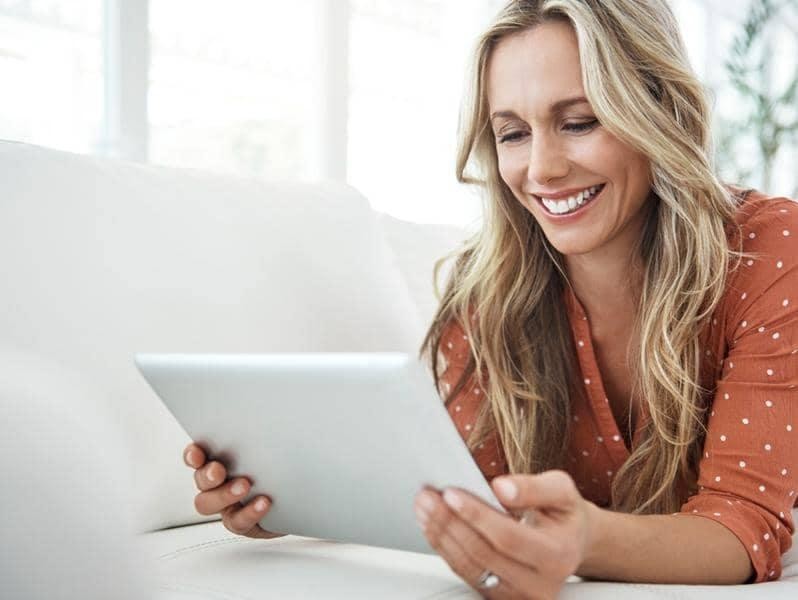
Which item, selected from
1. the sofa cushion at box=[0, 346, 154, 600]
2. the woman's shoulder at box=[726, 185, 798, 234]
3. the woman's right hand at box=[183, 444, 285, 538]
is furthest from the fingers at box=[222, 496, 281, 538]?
the woman's shoulder at box=[726, 185, 798, 234]

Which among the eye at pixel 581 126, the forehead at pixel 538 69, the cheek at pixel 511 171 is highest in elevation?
the forehead at pixel 538 69

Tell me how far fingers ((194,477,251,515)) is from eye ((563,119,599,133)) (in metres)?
Result: 0.64

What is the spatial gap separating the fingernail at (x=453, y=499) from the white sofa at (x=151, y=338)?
0.15m

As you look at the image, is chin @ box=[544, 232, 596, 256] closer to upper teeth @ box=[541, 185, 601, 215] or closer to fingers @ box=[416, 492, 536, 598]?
upper teeth @ box=[541, 185, 601, 215]

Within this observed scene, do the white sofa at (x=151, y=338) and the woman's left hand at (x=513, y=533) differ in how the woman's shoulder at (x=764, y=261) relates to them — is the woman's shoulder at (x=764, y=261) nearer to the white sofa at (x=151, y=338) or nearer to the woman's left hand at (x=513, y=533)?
the white sofa at (x=151, y=338)

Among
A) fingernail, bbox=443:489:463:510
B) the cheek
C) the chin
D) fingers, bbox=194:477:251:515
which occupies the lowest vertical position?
fingers, bbox=194:477:251:515

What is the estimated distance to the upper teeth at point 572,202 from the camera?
1.38 meters

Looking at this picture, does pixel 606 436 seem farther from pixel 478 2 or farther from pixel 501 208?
pixel 478 2

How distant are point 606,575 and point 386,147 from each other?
294 centimetres

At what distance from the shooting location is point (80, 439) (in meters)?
0.68

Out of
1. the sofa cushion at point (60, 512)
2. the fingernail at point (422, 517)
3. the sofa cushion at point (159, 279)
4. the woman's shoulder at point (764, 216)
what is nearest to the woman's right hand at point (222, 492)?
the sofa cushion at point (159, 279)

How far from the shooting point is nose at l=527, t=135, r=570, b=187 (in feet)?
4.41

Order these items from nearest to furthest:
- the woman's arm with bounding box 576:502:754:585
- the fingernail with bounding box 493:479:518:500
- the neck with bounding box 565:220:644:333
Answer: the fingernail with bounding box 493:479:518:500
the woman's arm with bounding box 576:502:754:585
the neck with bounding box 565:220:644:333

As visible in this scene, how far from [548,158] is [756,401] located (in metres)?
0.42
